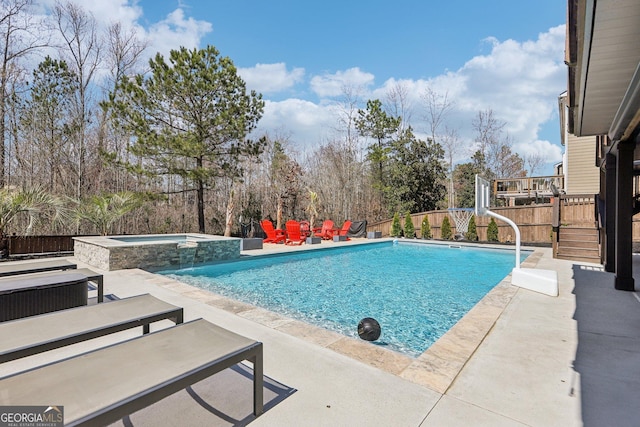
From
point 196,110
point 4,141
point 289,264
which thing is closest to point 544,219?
point 289,264

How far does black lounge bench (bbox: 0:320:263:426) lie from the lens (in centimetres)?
137

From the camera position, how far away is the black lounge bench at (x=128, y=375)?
53.8 inches

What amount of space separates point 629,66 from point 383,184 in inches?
668

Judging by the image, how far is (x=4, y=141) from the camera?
1065 centimetres

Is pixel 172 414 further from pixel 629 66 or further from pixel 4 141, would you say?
pixel 4 141

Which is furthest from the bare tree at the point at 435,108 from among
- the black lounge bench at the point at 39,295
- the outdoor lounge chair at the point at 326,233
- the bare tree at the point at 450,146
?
the black lounge bench at the point at 39,295

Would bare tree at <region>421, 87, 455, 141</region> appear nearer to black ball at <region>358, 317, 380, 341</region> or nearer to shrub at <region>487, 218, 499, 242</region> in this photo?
shrub at <region>487, 218, 499, 242</region>

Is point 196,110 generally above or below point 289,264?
above

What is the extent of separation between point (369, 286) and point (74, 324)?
5100 mm

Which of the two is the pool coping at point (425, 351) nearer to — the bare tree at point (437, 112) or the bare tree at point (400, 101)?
the bare tree at point (400, 101)

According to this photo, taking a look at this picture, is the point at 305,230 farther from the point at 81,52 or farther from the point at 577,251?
the point at 81,52

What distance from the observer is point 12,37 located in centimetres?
1092

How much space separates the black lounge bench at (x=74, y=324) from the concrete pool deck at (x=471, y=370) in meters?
0.50

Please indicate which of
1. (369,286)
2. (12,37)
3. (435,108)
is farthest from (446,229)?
(12,37)
